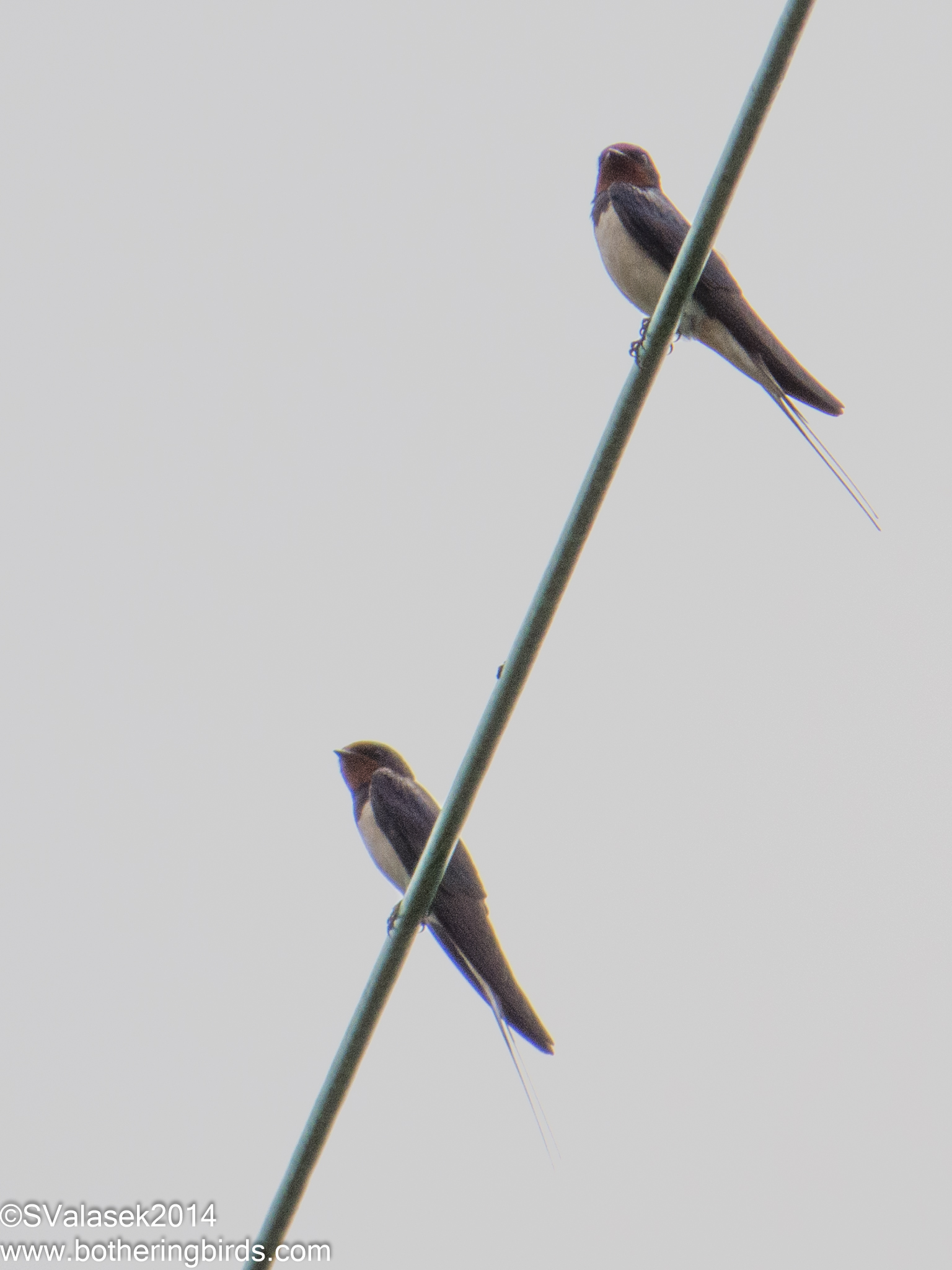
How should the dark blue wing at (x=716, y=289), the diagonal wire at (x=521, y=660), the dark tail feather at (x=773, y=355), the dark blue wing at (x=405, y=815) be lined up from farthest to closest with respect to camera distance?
the dark blue wing at (x=405, y=815) < the dark blue wing at (x=716, y=289) < the dark tail feather at (x=773, y=355) < the diagonal wire at (x=521, y=660)

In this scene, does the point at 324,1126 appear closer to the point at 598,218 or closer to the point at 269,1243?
the point at 269,1243

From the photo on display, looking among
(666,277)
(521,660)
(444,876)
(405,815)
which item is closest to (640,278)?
(666,277)

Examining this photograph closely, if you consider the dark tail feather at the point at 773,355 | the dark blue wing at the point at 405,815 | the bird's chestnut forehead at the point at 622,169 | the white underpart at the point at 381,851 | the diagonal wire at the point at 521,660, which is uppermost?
the bird's chestnut forehead at the point at 622,169

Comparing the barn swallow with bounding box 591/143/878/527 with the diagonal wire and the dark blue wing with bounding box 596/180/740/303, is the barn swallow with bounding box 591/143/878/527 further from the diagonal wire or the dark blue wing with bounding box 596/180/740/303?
the diagonal wire

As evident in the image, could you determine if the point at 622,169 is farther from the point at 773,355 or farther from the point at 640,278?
the point at 773,355

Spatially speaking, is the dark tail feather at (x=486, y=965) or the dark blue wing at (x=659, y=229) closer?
the dark tail feather at (x=486, y=965)

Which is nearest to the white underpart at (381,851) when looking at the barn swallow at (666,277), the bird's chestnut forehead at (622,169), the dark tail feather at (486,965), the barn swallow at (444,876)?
the barn swallow at (444,876)

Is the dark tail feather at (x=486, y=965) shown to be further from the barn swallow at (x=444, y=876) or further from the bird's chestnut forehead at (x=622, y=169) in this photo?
the bird's chestnut forehead at (x=622, y=169)

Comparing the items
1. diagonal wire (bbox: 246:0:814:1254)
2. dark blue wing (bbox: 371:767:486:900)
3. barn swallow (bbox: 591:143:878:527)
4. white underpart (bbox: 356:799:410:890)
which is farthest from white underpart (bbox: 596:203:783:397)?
diagonal wire (bbox: 246:0:814:1254)
